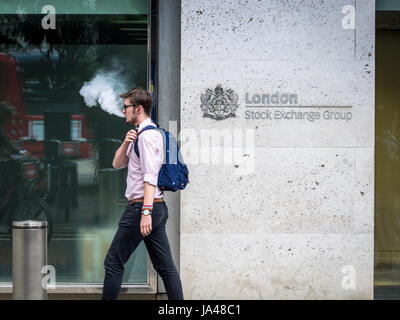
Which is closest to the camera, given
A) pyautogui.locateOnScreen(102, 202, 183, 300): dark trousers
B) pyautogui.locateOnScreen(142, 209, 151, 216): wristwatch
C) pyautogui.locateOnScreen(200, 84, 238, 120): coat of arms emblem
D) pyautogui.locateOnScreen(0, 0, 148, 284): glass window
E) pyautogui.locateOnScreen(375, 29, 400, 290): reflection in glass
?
pyautogui.locateOnScreen(142, 209, 151, 216): wristwatch

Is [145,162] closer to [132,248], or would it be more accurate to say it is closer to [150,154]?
[150,154]

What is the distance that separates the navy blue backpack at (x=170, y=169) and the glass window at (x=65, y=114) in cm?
185

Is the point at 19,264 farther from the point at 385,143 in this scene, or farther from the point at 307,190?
the point at 385,143

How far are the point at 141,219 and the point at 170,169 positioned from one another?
46 cm

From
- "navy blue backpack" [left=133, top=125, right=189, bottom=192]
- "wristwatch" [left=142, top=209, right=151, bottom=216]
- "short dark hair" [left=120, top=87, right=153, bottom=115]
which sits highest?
"short dark hair" [left=120, top=87, right=153, bottom=115]

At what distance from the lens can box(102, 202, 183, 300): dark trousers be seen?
500 cm

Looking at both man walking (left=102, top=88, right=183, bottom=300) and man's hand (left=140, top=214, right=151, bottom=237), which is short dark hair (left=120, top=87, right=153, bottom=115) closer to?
man walking (left=102, top=88, right=183, bottom=300)

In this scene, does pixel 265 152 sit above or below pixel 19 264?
above

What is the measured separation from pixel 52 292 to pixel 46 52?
258 centimetres

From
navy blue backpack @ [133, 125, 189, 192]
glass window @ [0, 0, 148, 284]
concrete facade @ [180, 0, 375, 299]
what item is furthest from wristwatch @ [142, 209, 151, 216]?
glass window @ [0, 0, 148, 284]

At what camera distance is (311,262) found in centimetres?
647

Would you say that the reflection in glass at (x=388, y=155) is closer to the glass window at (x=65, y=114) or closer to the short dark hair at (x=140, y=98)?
the glass window at (x=65, y=114)

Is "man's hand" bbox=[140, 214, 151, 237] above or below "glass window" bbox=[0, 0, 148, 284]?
below
